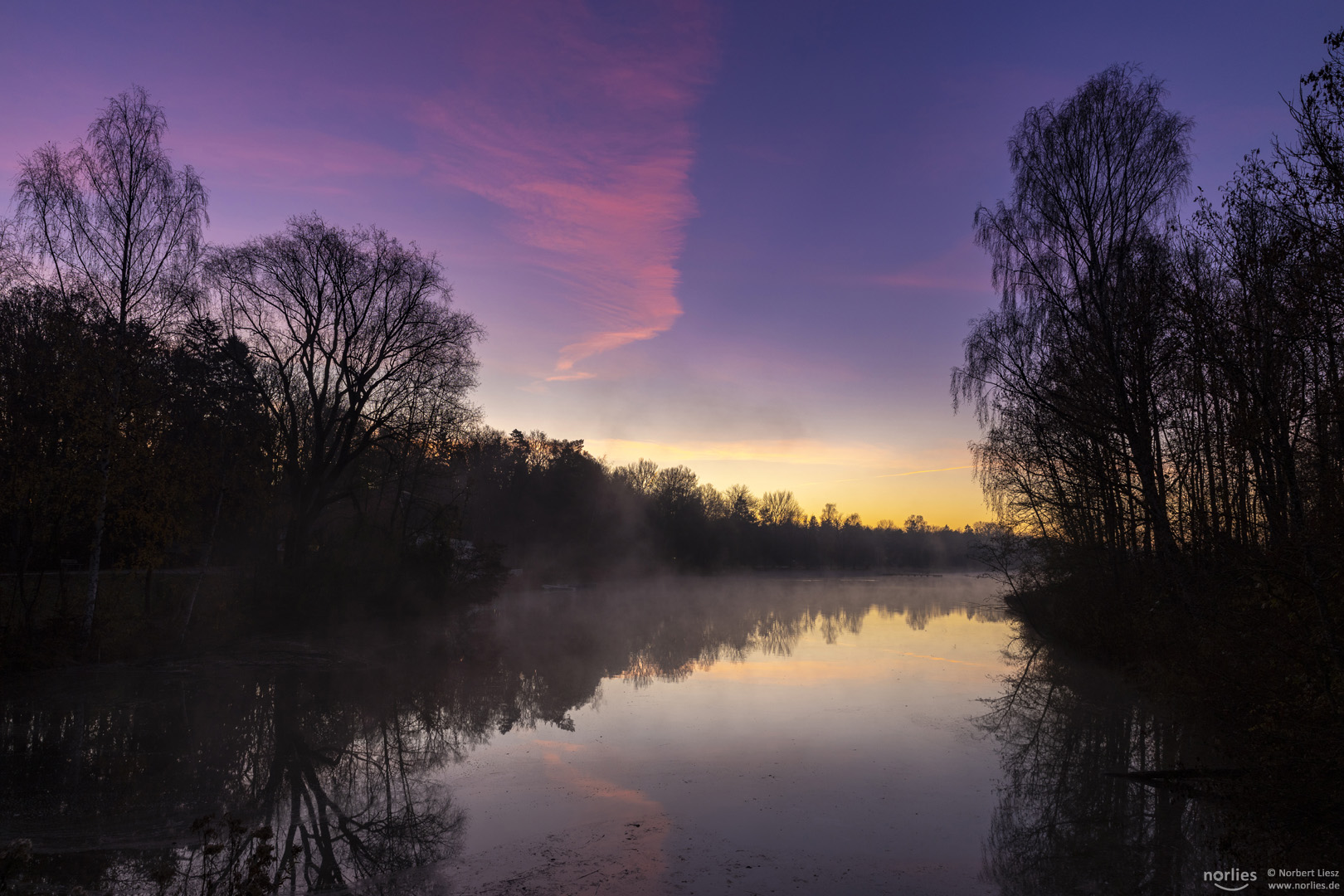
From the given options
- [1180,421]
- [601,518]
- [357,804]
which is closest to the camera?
[357,804]

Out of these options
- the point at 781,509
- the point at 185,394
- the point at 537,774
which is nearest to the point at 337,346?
the point at 185,394

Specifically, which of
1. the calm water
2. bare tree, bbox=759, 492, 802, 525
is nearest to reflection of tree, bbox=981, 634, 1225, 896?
the calm water

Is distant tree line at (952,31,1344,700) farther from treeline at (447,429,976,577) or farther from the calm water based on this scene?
treeline at (447,429,976,577)

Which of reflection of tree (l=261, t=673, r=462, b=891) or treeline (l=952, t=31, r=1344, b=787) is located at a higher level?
treeline (l=952, t=31, r=1344, b=787)

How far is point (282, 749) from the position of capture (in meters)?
9.65

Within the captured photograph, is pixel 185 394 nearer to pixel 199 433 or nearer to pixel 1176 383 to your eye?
pixel 199 433

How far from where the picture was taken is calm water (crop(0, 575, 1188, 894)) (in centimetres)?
587

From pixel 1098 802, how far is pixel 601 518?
155 ft

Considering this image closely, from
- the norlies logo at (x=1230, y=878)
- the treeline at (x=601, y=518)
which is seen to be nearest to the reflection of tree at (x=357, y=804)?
the norlies logo at (x=1230, y=878)

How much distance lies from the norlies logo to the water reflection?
635cm

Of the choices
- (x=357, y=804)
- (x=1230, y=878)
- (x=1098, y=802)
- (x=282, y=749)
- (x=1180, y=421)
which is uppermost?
(x=1180, y=421)

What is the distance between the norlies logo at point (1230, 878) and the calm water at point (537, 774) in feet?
1.65

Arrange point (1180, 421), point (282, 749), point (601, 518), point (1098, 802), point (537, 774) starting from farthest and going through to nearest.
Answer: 1. point (601, 518)
2. point (1180, 421)
3. point (282, 749)
4. point (537, 774)
5. point (1098, 802)

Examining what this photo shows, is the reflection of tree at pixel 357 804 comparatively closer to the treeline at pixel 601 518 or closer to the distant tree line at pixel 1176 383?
the distant tree line at pixel 1176 383
